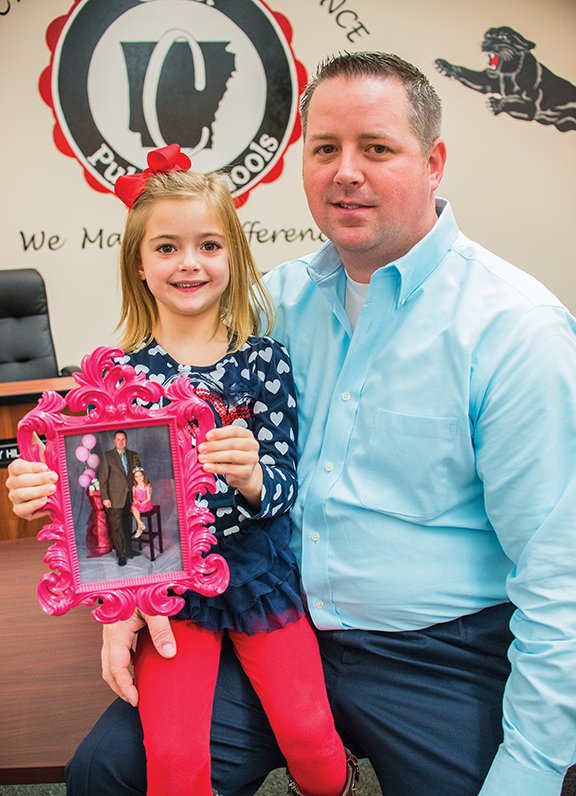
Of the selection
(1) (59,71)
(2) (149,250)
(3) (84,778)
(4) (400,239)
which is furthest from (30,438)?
(1) (59,71)

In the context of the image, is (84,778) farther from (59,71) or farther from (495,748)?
(59,71)

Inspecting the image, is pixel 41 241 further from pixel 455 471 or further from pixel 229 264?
pixel 455 471

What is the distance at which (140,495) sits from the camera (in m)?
1.14

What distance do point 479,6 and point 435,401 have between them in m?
3.97

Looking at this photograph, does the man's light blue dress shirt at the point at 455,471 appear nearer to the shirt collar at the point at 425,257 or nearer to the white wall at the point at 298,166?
the shirt collar at the point at 425,257

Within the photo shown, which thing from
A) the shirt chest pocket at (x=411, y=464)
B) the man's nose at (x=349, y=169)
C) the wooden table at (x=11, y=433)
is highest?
the man's nose at (x=349, y=169)

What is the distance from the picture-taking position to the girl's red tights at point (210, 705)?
1.18m

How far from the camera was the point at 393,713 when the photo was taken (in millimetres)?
1297

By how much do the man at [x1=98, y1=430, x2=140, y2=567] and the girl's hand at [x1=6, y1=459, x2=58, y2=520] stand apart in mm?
74

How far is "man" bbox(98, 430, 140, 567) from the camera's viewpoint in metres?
1.13

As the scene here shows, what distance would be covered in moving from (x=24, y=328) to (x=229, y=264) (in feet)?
8.85

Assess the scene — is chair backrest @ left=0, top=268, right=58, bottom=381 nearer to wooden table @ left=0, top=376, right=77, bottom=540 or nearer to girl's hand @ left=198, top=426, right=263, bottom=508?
wooden table @ left=0, top=376, right=77, bottom=540

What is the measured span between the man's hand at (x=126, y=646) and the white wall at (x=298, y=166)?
11.0ft

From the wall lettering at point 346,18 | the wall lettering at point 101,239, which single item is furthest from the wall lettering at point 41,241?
the wall lettering at point 346,18
